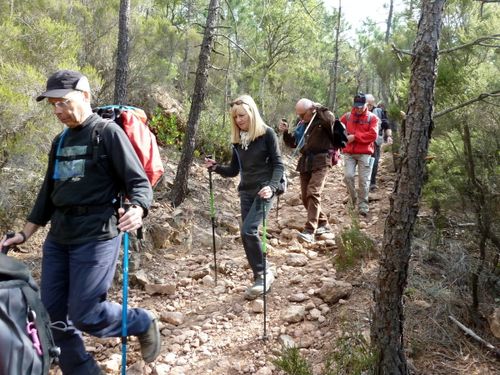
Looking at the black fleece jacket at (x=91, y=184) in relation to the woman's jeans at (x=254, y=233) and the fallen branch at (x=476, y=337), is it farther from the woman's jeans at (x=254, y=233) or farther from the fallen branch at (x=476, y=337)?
the fallen branch at (x=476, y=337)

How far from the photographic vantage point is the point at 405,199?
7.92 feet

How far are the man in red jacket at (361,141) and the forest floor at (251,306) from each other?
683 millimetres

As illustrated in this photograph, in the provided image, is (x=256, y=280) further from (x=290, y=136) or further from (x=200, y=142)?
(x=200, y=142)

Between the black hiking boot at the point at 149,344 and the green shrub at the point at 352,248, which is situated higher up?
the green shrub at the point at 352,248

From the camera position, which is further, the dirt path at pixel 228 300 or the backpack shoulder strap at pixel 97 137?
the dirt path at pixel 228 300

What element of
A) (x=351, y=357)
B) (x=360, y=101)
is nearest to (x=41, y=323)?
(x=351, y=357)

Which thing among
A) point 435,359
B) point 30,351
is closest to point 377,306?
point 435,359

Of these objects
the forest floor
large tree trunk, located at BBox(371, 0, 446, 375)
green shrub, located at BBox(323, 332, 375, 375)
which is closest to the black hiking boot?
the forest floor

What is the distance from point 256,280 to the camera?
4.11 meters

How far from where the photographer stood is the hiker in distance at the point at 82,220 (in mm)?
2527

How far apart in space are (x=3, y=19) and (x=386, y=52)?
18.1m

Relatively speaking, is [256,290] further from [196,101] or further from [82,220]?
[196,101]

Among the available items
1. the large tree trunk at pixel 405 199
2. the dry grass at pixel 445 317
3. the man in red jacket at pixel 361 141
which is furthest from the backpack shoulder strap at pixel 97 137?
the man in red jacket at pixel 361 141

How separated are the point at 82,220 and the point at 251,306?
208 cm
